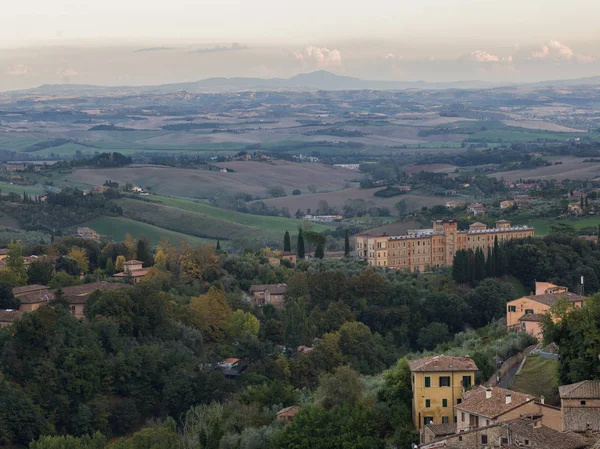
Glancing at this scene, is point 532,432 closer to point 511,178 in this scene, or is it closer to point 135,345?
point 135,345

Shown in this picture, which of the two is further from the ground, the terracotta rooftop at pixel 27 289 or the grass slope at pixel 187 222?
the terracotta rooftop at pixel 27 289

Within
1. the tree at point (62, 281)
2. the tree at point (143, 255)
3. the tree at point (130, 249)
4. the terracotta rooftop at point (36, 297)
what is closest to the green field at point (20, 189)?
the tree at point (130, 249)

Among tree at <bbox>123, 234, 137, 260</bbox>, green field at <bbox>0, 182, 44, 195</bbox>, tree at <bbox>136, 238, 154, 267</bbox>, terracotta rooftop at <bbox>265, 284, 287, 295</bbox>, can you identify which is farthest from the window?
green field at <bbox>0, 182, 44, 195</bbox>

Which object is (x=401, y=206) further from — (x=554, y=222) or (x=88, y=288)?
(x=88, y=288)

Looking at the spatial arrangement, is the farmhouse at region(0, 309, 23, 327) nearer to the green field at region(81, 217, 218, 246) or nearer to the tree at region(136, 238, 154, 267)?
the tree at region(136, 238, 154, 267)

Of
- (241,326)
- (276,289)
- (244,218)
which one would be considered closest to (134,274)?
(276,289)

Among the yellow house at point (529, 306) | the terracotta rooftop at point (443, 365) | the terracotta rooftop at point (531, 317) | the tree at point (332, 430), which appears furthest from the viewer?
the yellow house at point (529, 306)

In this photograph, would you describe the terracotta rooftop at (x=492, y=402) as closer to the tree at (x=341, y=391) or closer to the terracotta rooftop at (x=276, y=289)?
the tree at (x=341, y=391)
